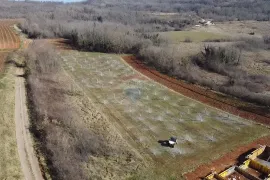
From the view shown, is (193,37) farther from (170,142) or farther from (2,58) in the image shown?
(170,142)

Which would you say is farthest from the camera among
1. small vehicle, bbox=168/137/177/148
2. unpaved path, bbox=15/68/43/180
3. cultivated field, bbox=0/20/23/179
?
small vehicle, bbox=168/137/177/148

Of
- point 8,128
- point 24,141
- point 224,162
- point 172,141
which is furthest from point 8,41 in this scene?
point 224,162

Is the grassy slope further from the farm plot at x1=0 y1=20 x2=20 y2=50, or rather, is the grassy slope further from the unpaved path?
the farm plot at x1=0 y1=20 x2=20 y2=50

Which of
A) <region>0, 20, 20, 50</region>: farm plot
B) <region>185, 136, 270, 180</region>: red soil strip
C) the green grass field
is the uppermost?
<region>0, 20, 20, 50</region>: farm plot

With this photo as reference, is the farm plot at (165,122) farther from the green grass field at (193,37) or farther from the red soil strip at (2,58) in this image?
the green grass field at (193,37)

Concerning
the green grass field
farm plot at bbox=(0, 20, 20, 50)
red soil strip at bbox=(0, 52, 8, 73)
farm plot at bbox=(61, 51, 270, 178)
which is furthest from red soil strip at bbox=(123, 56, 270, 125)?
farm plot at bbox=(0, 20, 20, 50)

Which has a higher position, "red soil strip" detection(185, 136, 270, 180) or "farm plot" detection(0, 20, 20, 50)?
"farm plot" detection(0, 20, 20, 50)

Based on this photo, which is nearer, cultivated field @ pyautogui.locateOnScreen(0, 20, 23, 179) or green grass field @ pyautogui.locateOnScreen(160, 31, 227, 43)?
cultivated field @ pyautogui.locateOnScreen(0, 20, 23, 179)
